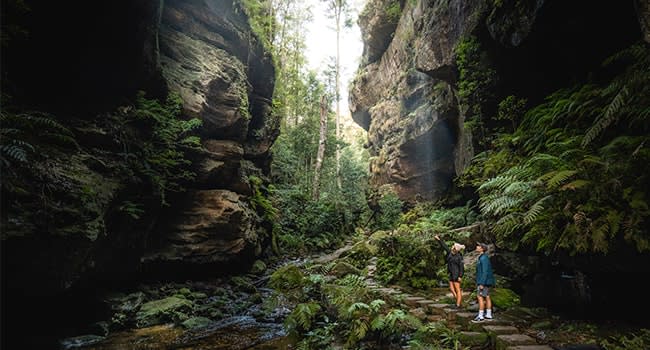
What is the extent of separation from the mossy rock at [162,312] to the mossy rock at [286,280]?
285cm

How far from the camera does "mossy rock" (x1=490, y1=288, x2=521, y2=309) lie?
5.61 m

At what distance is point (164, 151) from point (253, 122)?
25.3ft

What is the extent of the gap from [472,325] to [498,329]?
1.16ft

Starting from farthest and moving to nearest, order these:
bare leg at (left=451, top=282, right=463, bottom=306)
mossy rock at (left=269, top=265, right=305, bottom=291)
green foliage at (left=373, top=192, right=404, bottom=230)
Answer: green foliage at (left=373, top=192, right=404, bottom=230) < mossy rock at (left=269, top=265, right=305, bottom=291) < bare leg at (left=451, top=282, right=463, bottom=306)

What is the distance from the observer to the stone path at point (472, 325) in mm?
4028

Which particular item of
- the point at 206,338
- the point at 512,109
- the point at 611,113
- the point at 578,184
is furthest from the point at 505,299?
the point at 206,338

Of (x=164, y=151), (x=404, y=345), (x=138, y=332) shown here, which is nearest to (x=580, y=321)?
(x=404, y=345)

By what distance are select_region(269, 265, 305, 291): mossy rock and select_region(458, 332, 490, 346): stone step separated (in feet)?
19.9

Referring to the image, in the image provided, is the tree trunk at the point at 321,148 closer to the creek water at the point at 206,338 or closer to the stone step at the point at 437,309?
the creek water at the point at 206,338

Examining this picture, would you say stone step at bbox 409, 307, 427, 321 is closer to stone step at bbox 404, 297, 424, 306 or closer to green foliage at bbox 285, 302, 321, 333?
stone step at bbox 404, 297, 424, 306

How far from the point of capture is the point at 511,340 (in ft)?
13.4

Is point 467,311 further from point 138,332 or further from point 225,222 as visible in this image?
point 225,222

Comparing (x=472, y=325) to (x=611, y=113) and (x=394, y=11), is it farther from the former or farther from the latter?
(x=394, y=11)

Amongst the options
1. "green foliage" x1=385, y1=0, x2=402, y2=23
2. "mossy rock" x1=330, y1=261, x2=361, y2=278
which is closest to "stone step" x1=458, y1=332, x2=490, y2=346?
"mossy rock" x1=330, y1=261, x2=361, y2=278
